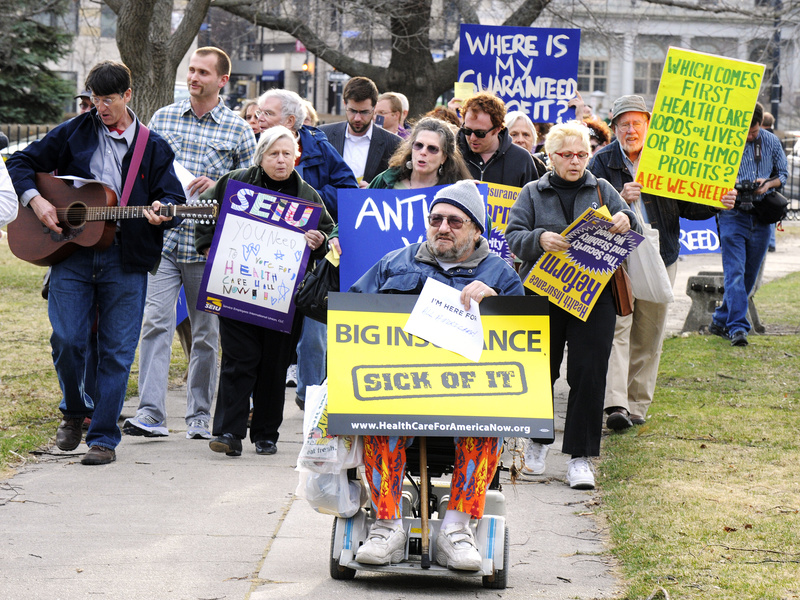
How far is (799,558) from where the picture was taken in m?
5.16

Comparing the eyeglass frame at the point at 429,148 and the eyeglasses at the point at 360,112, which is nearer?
the eyeglass frame at the point at 429,148

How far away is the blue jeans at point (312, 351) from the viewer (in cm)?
824

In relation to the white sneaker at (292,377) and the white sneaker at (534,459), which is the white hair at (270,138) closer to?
the white sneaker at (534,459)

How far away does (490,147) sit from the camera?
25.9 feet

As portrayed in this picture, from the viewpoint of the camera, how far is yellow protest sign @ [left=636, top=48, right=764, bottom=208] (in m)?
8.02

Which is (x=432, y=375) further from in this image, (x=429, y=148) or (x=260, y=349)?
(x=260, y=349)

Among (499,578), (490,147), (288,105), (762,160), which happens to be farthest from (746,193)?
(499,578)

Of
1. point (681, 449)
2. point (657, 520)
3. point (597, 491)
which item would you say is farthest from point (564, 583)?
point (681, 449)

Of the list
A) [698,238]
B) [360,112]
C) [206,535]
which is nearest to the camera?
[206,535]

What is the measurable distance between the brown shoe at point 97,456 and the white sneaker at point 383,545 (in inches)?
101

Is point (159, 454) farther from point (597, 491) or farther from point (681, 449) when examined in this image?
point (681, 449)

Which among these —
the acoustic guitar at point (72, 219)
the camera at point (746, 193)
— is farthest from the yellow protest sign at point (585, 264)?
the camera at point (746, 193)

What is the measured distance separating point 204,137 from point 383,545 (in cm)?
399

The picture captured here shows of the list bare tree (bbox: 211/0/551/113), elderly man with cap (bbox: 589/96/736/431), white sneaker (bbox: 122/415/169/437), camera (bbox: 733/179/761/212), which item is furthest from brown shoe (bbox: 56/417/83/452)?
bare tree (bbox: 211/0/551/113)
